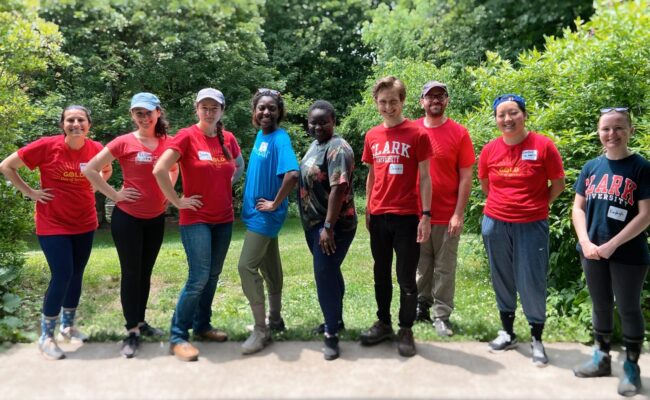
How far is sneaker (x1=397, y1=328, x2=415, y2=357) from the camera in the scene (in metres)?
3.83

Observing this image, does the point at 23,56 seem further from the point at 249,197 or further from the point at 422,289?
the point at 422,289

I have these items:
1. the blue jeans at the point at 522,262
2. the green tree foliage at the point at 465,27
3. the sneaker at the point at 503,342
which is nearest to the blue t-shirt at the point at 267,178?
the blue jeans at the point at 522,262

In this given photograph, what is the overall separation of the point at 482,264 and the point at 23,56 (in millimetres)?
7177

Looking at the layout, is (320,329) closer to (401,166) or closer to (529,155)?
(401,166)

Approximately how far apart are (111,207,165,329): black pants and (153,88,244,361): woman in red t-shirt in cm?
33

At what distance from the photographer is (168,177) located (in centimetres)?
377

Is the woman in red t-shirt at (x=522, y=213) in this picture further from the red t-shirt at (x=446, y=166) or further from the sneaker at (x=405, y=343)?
the sneaker at (x=405, y=343)

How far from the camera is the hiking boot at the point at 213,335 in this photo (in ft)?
13.7

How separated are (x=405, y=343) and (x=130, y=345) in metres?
2.18

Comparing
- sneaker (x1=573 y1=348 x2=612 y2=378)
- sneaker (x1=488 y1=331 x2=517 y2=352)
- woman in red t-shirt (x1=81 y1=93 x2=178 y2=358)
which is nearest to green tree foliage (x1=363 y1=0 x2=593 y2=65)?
sneaker (x1=488 y1=331 x2=517 y2=352)

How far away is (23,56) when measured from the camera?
6.99m

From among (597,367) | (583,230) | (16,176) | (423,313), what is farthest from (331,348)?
(16,176)

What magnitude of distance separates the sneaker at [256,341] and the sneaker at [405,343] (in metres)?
1.07

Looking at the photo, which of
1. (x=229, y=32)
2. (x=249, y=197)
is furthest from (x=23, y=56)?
(x=229, y=32)
